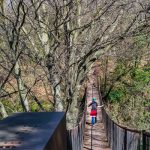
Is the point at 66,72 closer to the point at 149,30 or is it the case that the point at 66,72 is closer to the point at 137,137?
the point at 149,30

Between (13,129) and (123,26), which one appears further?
(123,26)

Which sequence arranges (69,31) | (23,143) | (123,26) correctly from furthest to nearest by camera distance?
(123,26), (69,31), (23,143)

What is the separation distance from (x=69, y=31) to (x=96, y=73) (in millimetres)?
28201

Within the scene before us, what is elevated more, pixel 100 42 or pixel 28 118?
pixel 100 42

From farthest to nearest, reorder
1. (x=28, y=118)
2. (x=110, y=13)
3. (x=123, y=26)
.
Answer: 1. (x=123, y=26)
2. (x=110, y=13)
3. (x=28, y=118)

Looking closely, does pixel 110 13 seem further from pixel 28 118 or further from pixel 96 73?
pixel 96 73

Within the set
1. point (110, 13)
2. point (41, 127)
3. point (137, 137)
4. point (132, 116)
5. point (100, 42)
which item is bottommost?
point (132, 116)

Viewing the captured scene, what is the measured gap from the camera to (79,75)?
15.2 metres

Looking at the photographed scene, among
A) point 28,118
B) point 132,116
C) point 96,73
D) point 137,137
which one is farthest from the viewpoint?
point 96,73

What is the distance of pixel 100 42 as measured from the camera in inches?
564

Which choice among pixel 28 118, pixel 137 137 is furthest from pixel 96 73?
pixel 28 118

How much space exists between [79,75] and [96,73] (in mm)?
26309

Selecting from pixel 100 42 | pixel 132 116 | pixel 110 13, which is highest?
pixel 110 13

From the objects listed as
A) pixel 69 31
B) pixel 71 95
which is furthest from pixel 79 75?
pixel 69 31
